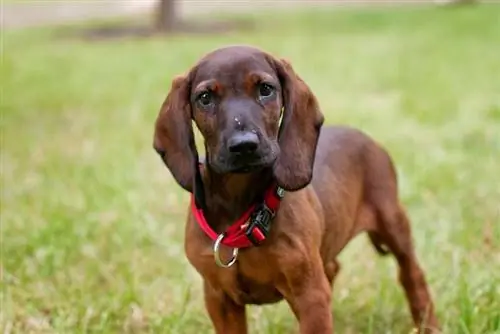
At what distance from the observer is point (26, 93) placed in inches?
437

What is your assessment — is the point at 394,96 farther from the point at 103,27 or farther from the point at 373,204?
the point at 103,27

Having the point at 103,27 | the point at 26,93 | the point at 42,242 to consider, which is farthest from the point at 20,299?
the point at 103,27

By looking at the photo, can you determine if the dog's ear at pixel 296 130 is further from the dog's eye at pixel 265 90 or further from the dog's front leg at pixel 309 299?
the dog's front leg at pixel 309 299

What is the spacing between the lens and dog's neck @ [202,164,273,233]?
360 cm

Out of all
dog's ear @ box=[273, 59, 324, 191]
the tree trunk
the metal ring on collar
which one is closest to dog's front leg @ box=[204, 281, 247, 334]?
the metal ring on collar

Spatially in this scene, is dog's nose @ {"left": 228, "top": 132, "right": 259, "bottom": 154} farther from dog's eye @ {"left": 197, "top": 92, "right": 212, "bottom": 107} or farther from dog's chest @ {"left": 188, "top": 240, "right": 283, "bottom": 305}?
dog's chest @ {"left": 188, "top": 240, "right": 283, "bottom": 305}

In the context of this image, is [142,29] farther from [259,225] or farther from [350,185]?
[259,225]

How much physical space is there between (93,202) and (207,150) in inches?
118

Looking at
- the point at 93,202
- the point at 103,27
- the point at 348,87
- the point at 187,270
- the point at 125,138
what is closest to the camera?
the point at 187,270

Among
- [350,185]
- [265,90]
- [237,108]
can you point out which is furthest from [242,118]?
[350,185]

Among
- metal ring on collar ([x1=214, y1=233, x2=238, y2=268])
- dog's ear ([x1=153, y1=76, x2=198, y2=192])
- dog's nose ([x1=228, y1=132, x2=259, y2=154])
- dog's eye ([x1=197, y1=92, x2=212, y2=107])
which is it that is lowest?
metal ring on collar ([x1=214, y1=233, x2=238, y2=268])

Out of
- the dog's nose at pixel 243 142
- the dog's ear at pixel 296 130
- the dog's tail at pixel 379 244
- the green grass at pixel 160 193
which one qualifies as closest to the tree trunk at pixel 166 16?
the green grass at pixel 160 193

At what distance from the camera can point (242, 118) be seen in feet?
10.8

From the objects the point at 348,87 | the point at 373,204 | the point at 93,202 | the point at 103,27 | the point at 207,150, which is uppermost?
the point at 207,150
